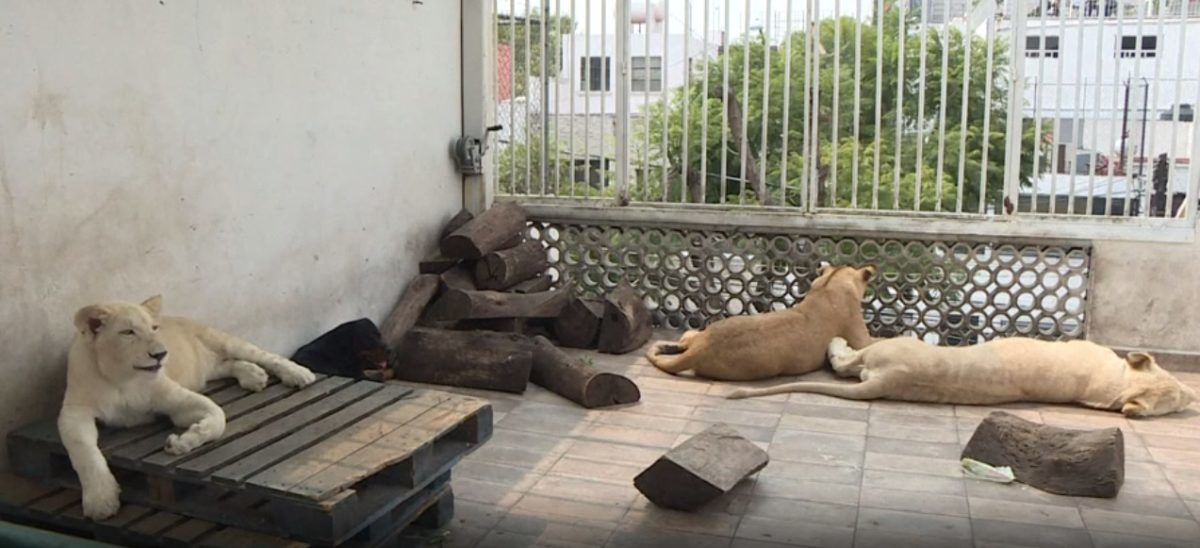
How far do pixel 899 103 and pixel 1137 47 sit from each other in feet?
4.40

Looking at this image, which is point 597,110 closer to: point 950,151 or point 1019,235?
point 950,151

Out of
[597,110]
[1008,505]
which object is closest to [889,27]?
[597,110]

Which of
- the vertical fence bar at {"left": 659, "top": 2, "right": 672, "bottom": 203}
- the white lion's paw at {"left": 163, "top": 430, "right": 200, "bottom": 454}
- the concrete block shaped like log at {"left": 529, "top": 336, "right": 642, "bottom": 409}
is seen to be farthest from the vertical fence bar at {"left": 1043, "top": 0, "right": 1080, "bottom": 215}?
the white lion's paw at {"left": 163, "top": 430, "right": 200, "bottom": 454}

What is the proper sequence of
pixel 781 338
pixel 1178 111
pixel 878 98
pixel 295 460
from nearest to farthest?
pixel 295 460 → pixel 781 338 → pixel 1178 111 → pixel 878 98

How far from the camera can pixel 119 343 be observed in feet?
11.2

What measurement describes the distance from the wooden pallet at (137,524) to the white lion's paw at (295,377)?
90cm

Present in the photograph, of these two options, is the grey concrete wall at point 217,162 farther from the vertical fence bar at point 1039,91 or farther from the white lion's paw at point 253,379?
the vertical fence bar at point 1039,91

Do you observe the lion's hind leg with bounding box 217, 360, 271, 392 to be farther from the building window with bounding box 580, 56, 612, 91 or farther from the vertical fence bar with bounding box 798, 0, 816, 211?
the vertical fence bar with bounding box 798, 0, 816, 211

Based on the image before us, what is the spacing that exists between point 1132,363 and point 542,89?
400 cm

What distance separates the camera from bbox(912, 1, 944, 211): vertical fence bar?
20.5 ft

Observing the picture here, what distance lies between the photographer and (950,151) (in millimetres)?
6402

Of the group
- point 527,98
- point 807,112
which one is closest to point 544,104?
point 527,98

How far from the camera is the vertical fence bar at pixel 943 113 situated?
20.5 feet

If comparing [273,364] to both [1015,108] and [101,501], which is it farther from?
[1015,108]
